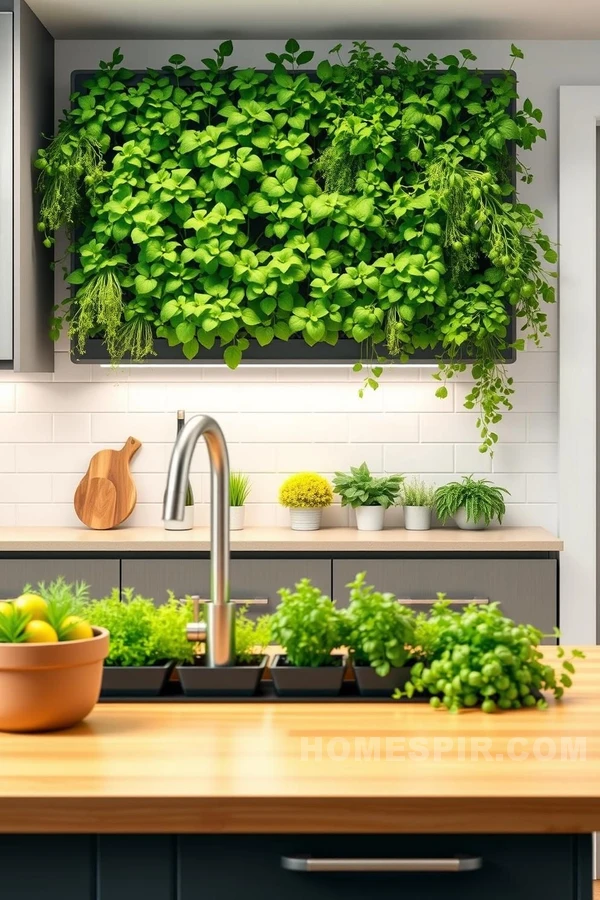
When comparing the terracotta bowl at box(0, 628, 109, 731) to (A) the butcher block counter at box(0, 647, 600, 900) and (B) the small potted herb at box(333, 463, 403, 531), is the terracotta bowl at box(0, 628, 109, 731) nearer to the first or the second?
(A) the butcher block counter at box(0, 647, 600, 900)

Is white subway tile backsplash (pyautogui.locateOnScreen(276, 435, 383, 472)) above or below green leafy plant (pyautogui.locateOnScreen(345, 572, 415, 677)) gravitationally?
above

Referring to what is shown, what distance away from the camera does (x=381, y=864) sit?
126 cm

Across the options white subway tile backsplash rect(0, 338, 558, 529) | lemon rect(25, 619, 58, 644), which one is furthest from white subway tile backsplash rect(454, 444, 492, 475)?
lemon rect(25, 619, 58, 644)

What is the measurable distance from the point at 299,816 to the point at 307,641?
1.52 feet

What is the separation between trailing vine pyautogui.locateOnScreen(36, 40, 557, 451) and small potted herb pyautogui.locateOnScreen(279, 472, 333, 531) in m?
0.50

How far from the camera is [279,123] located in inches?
143

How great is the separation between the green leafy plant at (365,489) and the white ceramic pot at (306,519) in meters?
0.12

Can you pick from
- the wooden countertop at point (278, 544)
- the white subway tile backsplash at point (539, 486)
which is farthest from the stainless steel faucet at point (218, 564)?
the white subway tile backsplash at point (539, 486)

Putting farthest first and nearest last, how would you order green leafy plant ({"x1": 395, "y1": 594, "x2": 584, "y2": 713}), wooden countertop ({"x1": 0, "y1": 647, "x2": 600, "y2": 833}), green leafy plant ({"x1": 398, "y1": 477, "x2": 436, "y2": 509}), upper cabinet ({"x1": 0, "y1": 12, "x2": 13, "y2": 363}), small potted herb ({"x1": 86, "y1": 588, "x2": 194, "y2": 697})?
1. green leafy plant ({"x1": 398, "y1": 477, "x2": 436, "y2": 509})
2. upper cabinet ({"x1": 0, "y1": 12, "x2": 13, "y2": 363})
3. small potted herb ({"x1": 86, "y1": 588, "x2": 194, "y2": 697})
4. green leafy plant ({"x1": 395, "y1": 594, "x2": 584, "y2": 713})
5. wooden countertop ({"x1": 0, "y1": 647, "x2": 600, "y2": 833})

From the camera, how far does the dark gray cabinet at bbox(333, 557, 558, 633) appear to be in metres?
3.50

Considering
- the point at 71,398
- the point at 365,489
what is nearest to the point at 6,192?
the point at 71,398

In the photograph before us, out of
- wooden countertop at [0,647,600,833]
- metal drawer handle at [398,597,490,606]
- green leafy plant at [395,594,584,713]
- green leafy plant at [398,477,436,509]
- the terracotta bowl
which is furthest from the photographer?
green leafy plant at [398,477,436,509]

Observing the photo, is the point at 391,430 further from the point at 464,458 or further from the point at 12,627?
the point at 12,627

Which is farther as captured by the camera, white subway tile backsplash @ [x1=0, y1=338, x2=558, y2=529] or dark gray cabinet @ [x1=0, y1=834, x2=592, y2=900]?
white subway tile backsplash @ [x1=0, y1=338, x2=558, y2=529]
